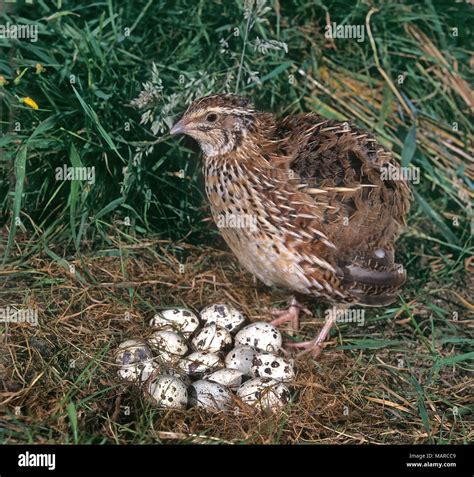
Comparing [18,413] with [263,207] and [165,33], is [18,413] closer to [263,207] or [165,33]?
[263,207]

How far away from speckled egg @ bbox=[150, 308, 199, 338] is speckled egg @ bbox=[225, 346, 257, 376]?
1.14 ft

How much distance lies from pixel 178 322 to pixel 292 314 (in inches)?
33.2

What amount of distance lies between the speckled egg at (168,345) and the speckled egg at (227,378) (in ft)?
0.90

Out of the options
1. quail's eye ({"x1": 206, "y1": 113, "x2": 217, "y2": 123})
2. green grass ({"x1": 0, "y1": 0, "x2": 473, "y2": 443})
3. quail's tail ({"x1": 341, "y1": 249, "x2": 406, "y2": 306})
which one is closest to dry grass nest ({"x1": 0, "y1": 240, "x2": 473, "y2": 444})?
green grass ({"x1": 0, "y1": 0, "x2": 473, "y2": 443})

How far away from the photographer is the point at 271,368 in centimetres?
470

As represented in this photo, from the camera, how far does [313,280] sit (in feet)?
16.1

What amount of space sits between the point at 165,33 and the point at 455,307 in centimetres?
296

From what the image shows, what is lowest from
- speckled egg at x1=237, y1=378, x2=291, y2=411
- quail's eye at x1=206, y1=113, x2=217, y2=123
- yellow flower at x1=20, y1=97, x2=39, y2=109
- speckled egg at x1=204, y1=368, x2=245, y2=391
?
speckled egg at x1=237, y1=378, x2=291, y2=411

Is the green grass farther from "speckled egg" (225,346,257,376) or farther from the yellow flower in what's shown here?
"speckled egg" (225,346,257,376)

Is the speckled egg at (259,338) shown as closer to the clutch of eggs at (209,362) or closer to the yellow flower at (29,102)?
the clutch of eggs at (209,362)

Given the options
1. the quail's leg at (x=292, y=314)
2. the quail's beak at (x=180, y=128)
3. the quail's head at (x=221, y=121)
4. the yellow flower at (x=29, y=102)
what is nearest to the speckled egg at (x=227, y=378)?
the quail's leg at (x=292, y=314)

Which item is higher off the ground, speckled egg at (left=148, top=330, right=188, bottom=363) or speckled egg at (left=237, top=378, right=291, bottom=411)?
speckled egg at (left=148, top=330, right=188, bottom=363)

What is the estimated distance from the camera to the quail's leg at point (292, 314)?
17.9 ft

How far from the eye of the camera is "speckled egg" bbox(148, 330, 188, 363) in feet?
15.8
